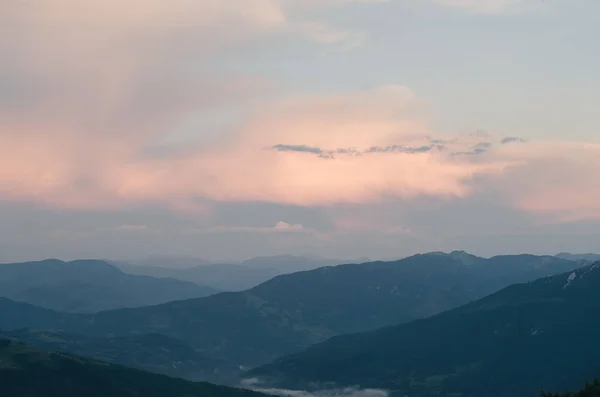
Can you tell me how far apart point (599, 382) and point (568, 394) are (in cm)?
1363

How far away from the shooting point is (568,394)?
190 metres

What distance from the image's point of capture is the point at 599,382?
19788 cm
